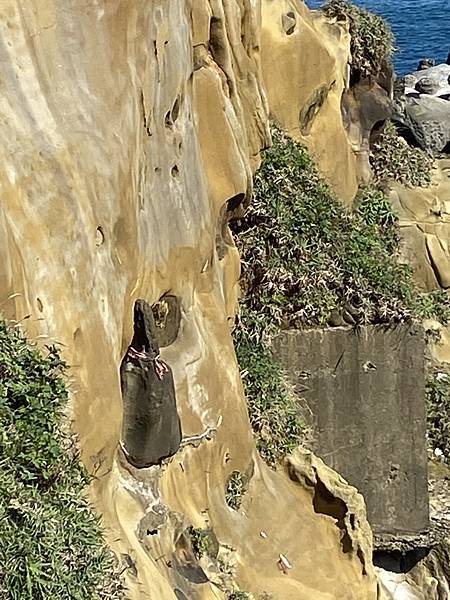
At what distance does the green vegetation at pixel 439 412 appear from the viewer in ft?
36.2

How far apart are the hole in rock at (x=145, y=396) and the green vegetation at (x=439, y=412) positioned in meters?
5.82

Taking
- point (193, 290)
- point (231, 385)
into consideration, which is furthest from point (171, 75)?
point (231, 385)

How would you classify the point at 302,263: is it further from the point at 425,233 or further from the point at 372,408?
the point at 425,233

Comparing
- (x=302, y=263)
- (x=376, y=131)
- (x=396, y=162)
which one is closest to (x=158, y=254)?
(x=302, y=263)

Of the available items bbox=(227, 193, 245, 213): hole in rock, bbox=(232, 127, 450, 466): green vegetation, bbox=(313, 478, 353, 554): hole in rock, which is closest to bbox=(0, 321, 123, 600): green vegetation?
bbox=(227, 193, 245, 213): hole in rock

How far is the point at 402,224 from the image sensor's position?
12.6 meters

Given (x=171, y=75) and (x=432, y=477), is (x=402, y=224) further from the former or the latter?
(x=171, y=75)

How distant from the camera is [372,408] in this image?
30.8ft

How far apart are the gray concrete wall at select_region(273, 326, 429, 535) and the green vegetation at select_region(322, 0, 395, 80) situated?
4697mm

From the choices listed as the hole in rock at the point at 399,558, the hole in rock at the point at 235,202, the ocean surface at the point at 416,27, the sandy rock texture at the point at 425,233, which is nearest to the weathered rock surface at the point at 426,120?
the sandy rock texture at the point at 425,233

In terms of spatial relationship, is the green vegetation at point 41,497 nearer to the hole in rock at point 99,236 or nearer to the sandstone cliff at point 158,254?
the sandstone cliff at point 158,254

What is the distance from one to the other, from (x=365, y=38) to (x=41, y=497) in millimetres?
9525

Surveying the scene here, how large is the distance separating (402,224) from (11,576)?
9.27 metres

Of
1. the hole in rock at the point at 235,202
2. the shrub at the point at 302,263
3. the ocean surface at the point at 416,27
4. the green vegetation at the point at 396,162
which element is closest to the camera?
the hole in rock at the point at 235,202
